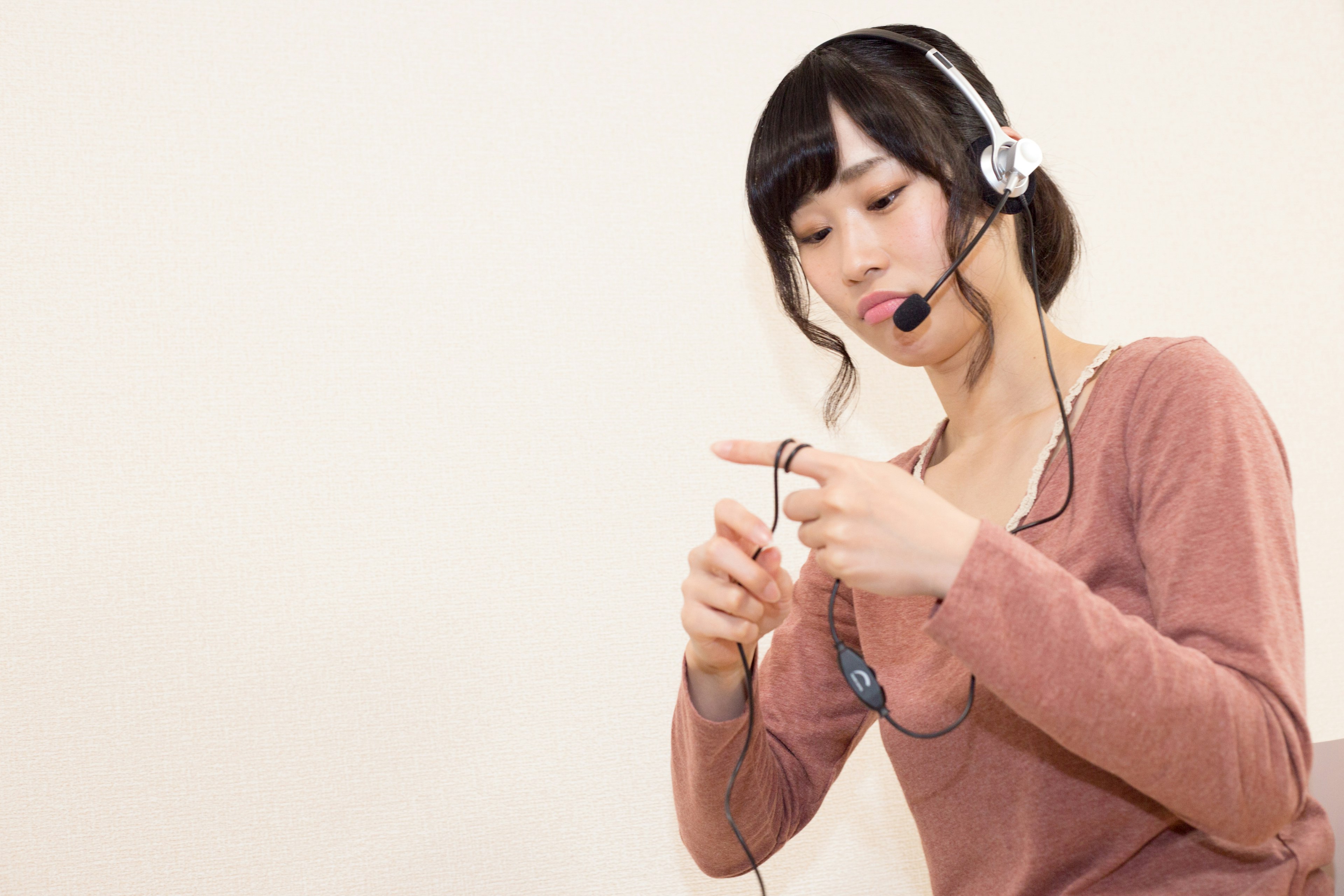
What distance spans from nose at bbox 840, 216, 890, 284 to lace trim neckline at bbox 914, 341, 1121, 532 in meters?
0.19

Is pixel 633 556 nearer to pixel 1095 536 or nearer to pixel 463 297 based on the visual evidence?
pixel 463 297

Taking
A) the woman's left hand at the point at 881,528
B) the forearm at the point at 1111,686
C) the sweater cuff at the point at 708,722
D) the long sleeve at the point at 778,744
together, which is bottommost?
the long sleeve at the point at 778,744

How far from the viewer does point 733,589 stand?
801 millimetres

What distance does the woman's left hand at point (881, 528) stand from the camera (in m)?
0.63

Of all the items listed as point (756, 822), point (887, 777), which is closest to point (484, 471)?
point (756, 822)

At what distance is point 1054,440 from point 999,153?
0.25 m

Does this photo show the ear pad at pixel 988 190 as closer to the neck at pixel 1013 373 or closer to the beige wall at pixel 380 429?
the neck at pixel 1013 373

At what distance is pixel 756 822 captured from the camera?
978 mm

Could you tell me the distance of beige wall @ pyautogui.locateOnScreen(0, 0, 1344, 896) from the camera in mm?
1148

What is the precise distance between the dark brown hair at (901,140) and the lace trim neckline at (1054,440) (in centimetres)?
11

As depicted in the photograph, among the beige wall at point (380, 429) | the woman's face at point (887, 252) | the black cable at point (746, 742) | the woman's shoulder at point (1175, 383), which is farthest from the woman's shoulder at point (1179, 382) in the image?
the beige wall at point (380, 429)

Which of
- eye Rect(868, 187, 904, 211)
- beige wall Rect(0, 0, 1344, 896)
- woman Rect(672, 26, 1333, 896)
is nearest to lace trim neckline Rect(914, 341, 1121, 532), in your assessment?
woman Rect(672, 26, 1333, 896)

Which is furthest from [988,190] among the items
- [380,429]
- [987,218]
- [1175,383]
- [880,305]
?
[380,429]

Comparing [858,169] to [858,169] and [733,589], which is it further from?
[733,589]
